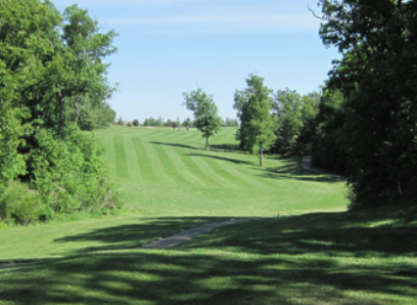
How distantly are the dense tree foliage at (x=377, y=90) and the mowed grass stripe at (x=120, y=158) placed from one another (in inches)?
1460

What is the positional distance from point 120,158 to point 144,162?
369cm

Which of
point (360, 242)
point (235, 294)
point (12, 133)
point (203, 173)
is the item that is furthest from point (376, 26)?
point (203, 173)

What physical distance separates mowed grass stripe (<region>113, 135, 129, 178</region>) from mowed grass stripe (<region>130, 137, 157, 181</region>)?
205cm

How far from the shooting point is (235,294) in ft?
23.2

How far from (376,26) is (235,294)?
1516 cm

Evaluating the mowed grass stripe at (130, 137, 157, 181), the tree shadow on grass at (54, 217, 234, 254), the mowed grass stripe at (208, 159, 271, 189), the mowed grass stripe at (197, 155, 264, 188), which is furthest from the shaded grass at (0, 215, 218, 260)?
the mowed grass stripe at (208, 159, 271, 189)

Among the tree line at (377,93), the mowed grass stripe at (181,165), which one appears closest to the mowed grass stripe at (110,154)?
the mowed grass stripe at (181,165)

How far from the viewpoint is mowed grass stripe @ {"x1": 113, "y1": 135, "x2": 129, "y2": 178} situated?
59.5 metres

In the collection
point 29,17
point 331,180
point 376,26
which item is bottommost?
point 331,180

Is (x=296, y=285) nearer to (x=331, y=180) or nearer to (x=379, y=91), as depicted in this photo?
(x=379, y=91)

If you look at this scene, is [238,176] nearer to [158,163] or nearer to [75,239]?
[158,163]

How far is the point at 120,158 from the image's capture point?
225 ft

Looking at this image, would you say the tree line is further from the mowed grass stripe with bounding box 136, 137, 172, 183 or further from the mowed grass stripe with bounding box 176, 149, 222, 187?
the mowed grass stripe with bounding box 136, 137, 172, 183

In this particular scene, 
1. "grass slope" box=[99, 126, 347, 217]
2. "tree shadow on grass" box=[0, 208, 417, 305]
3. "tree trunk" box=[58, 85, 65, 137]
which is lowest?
"grass slope" box=[99, 126, 347, 217]
